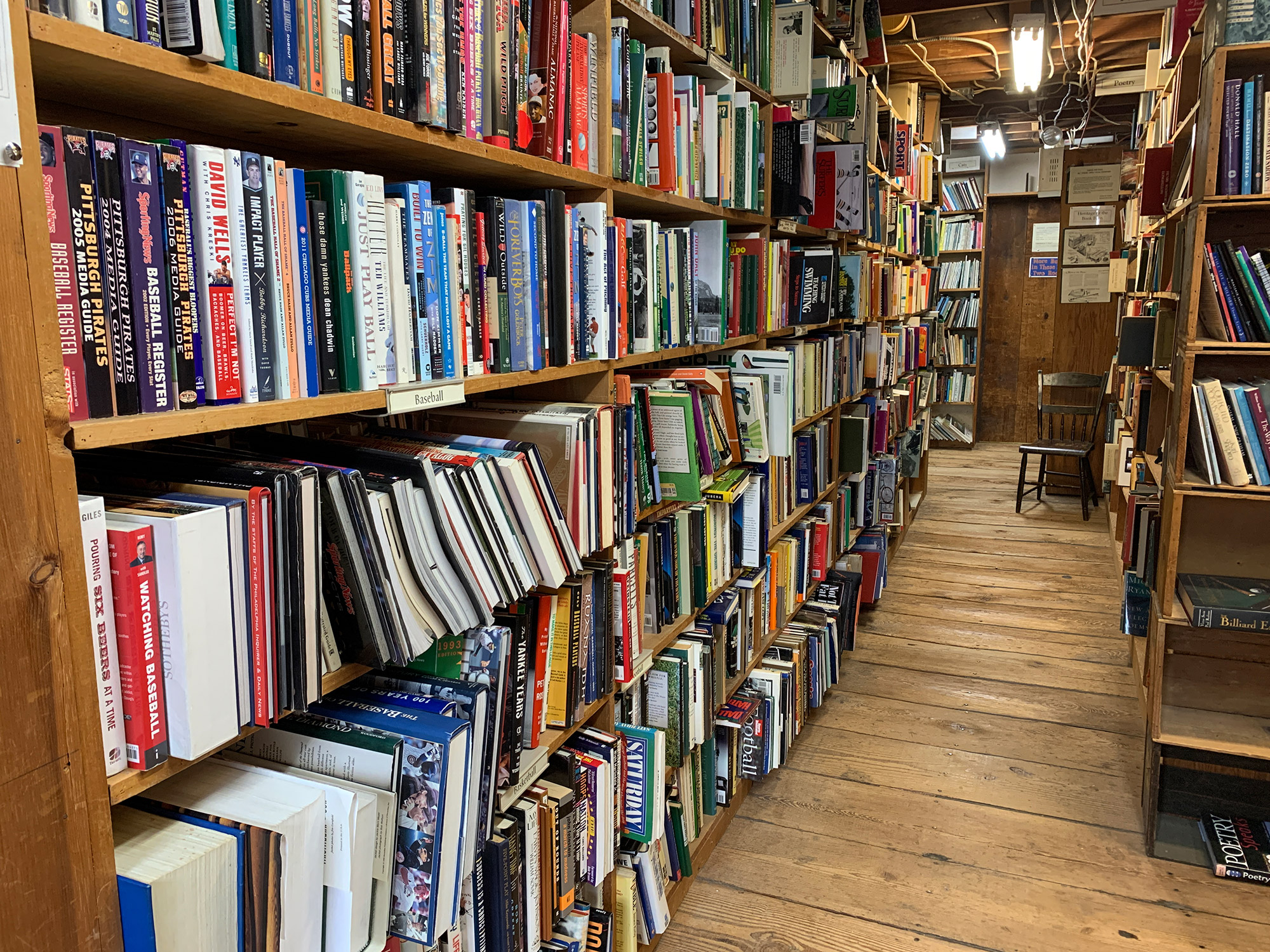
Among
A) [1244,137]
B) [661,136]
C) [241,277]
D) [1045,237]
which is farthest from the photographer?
[1045,237]

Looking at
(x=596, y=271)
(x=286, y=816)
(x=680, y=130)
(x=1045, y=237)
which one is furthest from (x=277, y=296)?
(x=1045, y=237)

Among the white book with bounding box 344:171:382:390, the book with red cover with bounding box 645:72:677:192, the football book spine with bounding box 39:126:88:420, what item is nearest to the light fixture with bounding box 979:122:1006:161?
the book with red cover with bounding box 645:72:677:192

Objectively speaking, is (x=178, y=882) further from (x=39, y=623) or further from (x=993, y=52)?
(x=993, y=52)

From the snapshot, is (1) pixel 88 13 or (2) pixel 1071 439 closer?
(1) pixel 88 13

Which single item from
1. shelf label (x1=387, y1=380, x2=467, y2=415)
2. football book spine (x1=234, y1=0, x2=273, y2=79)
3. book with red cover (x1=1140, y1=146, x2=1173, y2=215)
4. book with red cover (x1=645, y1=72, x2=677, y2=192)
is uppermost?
book with red cover (x1=1140, y1=146, x2=1173, y2=215)

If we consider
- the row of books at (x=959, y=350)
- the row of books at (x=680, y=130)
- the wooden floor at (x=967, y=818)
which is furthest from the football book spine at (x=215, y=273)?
the row of books at (x=959, y=350)

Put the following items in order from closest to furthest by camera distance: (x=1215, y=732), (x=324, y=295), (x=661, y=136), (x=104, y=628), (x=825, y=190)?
(x=104, y=628)
(x=324, y=295)
(x=661, y=136)
(x=1215, y=732)
(x=825, y=190)

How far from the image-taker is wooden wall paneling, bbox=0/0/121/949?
2.15 feet

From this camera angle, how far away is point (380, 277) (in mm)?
1029

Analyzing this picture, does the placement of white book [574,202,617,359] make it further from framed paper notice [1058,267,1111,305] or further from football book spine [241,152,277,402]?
framed paper notice [1058,267,1111,305]

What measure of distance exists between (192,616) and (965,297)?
8676 millimetres

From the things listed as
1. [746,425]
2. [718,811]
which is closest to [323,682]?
[746,425]

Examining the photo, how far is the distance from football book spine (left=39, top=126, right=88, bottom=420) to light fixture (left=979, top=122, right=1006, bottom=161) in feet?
22.7

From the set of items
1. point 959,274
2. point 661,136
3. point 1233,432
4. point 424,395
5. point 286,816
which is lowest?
point 286,816
